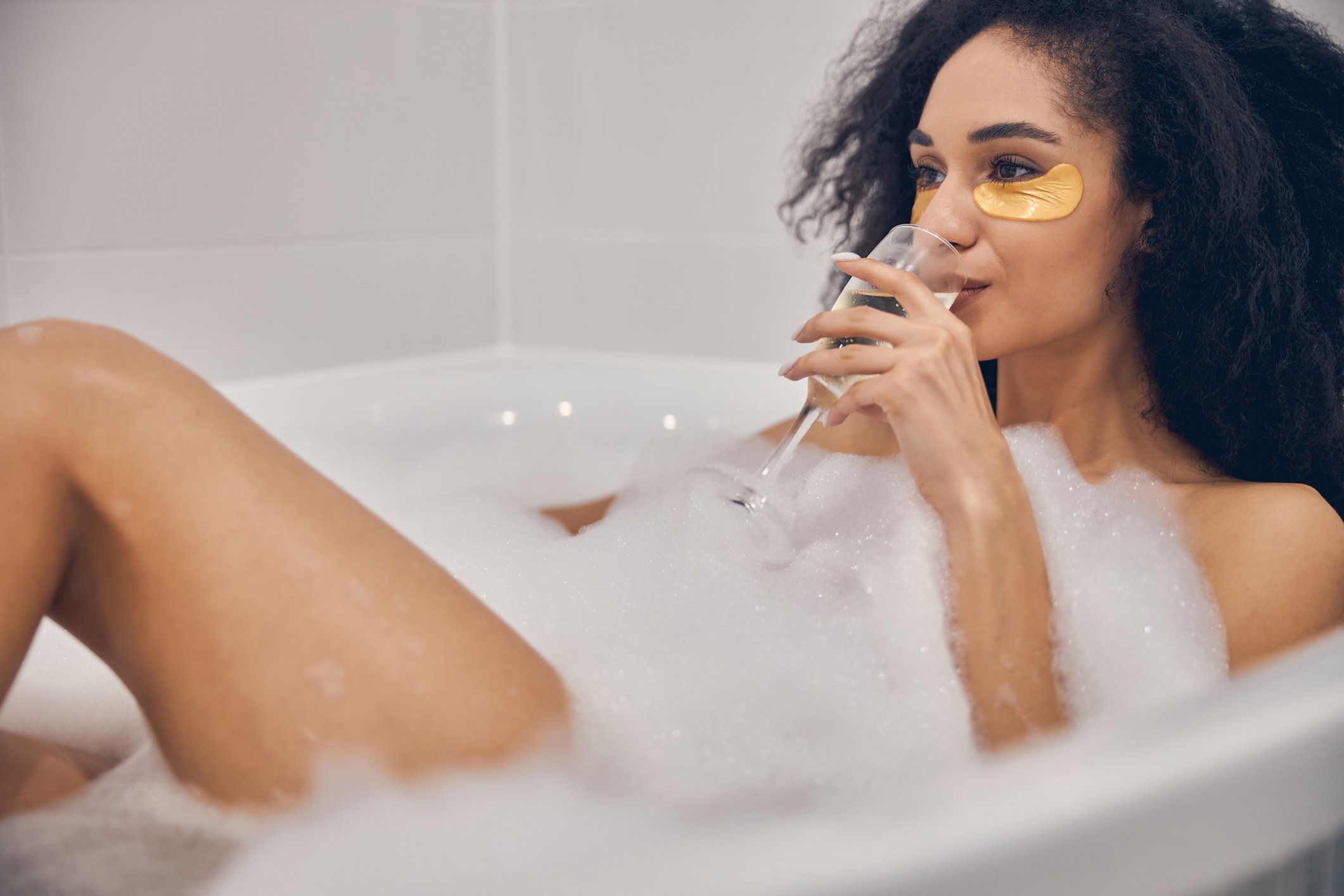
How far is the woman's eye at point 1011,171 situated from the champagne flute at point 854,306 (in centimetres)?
9

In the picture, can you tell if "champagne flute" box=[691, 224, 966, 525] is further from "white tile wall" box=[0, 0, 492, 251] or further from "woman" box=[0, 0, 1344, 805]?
"white tile wall" box=[0, 0, 492, 251]

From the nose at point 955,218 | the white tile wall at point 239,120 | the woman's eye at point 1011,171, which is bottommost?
the nose at point 955,218

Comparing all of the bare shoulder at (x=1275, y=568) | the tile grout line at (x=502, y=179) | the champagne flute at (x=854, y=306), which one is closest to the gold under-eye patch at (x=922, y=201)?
the champagne flute at (x=854, y=306)

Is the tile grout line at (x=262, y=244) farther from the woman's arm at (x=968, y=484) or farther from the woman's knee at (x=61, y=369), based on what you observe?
the woman's arm at (x=968, y=484)

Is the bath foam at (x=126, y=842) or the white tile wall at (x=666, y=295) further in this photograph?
the white tile wall at (x=666, y=295)

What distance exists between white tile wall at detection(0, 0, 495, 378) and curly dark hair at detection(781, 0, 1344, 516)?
961 mm

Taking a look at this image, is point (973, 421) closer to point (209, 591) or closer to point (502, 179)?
point (209, 591)

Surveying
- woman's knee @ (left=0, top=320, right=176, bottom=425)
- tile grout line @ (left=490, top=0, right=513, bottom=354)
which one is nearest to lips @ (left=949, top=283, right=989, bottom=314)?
woman's knee @ (left=0, top=320, right=176, bottom=425)

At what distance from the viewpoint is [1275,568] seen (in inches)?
31.6

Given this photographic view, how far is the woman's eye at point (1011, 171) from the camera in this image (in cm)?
88

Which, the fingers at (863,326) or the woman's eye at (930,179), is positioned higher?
the woman's eye at (930,179)

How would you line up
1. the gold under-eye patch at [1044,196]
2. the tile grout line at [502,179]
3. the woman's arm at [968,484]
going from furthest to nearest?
the tile grout line at [502,179], the gold under-eye patch at [1044,196], the woman's arm at [968,484]

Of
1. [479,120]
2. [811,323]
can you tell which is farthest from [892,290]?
[479,120]

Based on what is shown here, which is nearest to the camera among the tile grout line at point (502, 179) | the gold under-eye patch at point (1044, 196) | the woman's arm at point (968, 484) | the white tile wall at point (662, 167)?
the woman's arm at point (968, 484)
